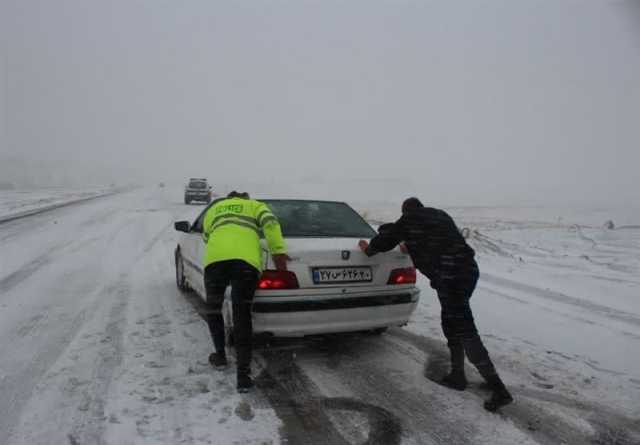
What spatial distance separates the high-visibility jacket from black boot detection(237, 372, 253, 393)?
82cm

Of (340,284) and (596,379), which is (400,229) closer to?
(340,284)

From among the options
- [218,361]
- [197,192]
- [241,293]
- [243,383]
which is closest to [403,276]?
[241,293]

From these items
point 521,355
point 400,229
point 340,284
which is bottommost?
point 521,355

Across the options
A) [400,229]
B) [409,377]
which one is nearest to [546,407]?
[409,377]

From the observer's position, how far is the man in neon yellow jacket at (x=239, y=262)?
3.46 metres

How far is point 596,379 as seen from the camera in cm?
372

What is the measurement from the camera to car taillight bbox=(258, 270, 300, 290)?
11.8ft

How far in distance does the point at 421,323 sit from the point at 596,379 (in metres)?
1.85

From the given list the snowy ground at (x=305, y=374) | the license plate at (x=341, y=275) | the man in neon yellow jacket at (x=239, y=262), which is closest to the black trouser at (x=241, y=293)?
the man in neon yellow jacket at (x=239, y=262)

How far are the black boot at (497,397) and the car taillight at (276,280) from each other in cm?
167

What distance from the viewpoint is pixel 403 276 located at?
4.02 m

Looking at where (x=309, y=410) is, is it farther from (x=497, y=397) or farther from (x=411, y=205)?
(x=411, y=205)

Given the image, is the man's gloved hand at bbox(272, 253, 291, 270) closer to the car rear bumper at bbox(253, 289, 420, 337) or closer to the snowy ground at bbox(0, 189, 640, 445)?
the car rear bumper at bbox(253, 289, 420, 337)

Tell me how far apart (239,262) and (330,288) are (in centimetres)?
80
